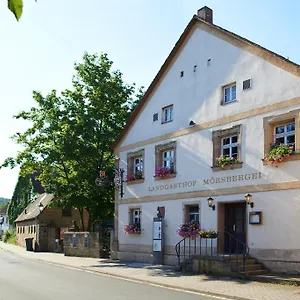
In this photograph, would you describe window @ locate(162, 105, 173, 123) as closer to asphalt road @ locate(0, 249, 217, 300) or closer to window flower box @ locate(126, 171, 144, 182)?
window flower box @ locate(126, 171, 144, 182)

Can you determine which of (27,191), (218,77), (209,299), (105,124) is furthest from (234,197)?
(27,191)

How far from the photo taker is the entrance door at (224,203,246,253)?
57.6ft

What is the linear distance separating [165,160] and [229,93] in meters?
5.04

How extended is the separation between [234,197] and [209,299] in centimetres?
689

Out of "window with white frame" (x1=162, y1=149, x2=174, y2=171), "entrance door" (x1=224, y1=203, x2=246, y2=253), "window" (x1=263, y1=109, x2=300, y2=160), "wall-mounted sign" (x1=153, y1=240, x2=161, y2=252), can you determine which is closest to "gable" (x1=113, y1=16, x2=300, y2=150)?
"window with white frame" (x1=162, y1=149, x2=174, y2=171)

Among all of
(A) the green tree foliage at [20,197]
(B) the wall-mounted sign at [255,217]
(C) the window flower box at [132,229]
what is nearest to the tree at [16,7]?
(B) the wall-mounted sign at [255,217]

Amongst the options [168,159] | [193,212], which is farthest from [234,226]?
[168,159]

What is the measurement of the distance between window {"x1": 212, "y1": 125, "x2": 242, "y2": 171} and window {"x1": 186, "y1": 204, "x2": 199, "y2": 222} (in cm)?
223

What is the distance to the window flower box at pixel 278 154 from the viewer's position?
15.5 meters

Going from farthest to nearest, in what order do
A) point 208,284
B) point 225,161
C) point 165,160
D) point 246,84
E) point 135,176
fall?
1. point 135,176
2. point 165,160
3. point 225,161
4. point 246,84
5. point 208,284

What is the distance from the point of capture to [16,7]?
1.83 m

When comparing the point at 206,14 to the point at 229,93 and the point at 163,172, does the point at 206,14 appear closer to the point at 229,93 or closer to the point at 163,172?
the point at 229,93

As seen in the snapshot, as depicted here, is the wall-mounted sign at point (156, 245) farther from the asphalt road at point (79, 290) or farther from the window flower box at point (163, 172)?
the asphalt road at point (79, 290)

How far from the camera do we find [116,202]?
82.5ft
